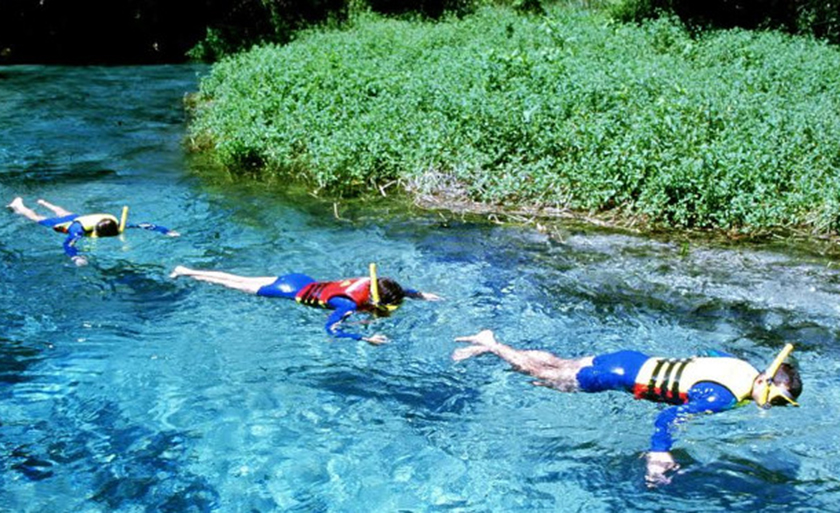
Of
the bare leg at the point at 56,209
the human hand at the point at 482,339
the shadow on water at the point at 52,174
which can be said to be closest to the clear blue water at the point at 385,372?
the human hand at the point at 482,339

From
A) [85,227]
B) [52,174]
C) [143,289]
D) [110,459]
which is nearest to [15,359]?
[143,289]

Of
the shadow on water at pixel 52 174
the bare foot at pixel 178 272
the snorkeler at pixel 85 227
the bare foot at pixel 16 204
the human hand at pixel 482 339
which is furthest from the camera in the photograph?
the shadow on water at pixel 52 174

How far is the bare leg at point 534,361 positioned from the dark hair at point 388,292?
2.41 ft

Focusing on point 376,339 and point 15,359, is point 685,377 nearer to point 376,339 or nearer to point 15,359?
point 376,339

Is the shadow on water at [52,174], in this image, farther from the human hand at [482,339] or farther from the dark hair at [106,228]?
the human hand at [482,339]

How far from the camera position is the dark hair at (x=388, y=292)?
24.1ft

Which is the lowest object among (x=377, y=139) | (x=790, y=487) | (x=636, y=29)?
(x=790, y=487)

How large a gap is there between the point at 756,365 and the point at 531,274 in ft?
8.38

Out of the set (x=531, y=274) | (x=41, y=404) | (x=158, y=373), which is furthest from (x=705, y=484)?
(x=41, y=404)

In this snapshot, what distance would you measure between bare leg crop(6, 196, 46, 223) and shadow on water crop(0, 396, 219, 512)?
4.91 metres

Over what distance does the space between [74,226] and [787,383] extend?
300 inches

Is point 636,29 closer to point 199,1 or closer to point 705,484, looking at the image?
point 705,484

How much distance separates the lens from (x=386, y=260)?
939cm

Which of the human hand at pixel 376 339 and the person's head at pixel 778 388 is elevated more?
the person's head at pixel 778 388
